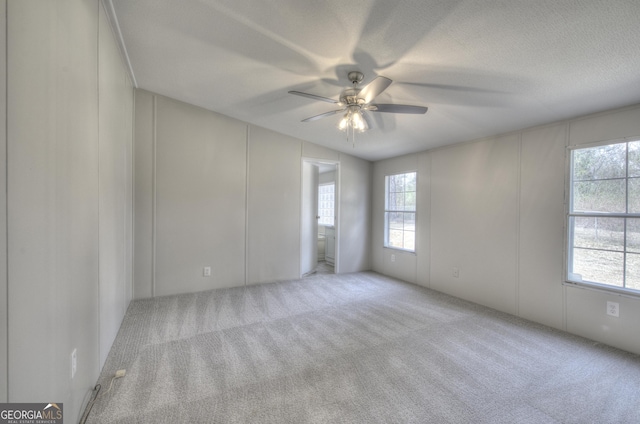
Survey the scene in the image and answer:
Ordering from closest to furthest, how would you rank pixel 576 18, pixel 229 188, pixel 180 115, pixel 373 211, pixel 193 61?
1. pixel 576 18
2. pixel 193 61
3. pixel 180 115
4. pixel 229 188
5. pixel 373 211

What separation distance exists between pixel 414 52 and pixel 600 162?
7.61ft

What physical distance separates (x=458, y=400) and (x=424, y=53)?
2.41 m

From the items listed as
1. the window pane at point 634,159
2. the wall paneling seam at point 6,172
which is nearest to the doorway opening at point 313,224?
the window pane at point 634,159

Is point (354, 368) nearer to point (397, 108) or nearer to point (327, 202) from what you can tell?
point (397, 108)

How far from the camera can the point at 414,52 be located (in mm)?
1923

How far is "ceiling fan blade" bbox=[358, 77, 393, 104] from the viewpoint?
78.0 inches

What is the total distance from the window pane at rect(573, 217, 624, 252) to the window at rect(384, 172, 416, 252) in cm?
207

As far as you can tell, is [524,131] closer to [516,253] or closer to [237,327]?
[516,253]

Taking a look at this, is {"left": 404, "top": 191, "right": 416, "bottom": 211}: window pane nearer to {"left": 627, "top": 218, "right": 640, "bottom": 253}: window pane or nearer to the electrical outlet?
{"left": 627, "top": 218, "right": 640, "bottom": 253}: window pane

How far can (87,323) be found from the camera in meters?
1.71

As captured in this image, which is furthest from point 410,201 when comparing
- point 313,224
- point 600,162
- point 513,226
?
point 600,162

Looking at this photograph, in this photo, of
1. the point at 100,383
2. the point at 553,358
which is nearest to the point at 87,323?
the point at 100,383

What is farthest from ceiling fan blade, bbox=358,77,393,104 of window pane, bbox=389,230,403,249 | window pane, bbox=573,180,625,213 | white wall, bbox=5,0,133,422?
window pane, bbox=389,230,403,249

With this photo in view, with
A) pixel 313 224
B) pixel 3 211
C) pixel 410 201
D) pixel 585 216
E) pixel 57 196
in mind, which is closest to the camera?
pixel 3 211
